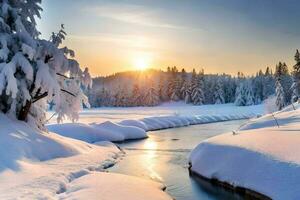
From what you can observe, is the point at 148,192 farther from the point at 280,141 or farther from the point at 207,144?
the point at 207,144

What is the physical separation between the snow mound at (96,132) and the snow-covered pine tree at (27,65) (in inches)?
577

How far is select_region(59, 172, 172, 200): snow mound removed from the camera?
1516 centimetres

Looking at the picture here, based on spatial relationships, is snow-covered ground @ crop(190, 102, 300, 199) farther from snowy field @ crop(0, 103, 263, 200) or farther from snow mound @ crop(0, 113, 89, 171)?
snow mound @ crop(0, 113, 89, 171)

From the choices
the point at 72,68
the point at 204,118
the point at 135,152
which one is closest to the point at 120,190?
the point at 72,68

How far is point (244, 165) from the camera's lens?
1830 centimetres

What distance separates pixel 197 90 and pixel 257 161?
98.5 metres

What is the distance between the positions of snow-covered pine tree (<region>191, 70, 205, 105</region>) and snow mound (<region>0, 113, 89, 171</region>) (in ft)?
298

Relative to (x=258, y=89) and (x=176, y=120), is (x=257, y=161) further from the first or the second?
(x=258, y=89)

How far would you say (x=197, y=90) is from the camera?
11562 centimetres

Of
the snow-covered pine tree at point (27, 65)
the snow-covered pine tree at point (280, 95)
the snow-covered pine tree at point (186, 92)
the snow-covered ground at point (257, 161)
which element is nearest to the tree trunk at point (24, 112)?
the snow-covered pine tree at point (27, 65)

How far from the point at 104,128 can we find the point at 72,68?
2012 centimetres

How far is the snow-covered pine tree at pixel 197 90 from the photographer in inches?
4498

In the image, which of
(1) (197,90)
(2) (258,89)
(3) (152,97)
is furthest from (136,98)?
(2) (258,89)

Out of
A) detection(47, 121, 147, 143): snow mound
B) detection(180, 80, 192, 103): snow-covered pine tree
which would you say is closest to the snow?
detection(47, 121, 147, 143): snow mound
